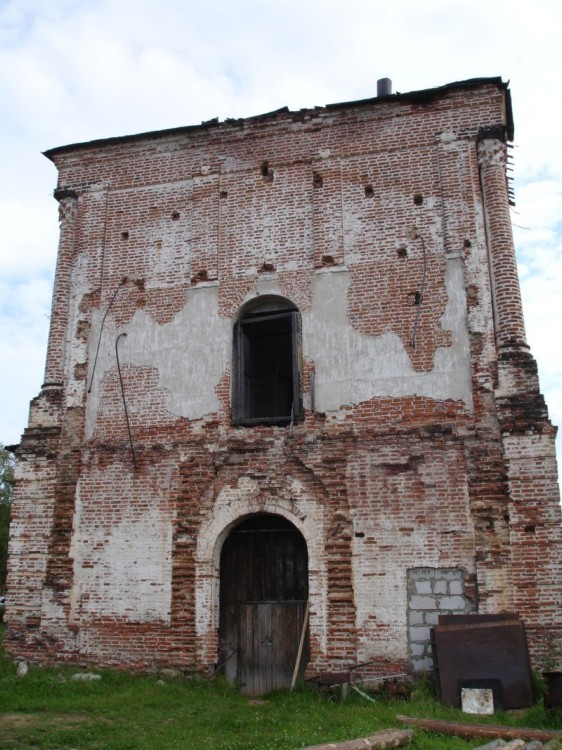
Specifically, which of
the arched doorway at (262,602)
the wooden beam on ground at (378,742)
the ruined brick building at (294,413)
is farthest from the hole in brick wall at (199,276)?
the wooden beam on ground at (378,742)

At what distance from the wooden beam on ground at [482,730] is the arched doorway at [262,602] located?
10.3 ft

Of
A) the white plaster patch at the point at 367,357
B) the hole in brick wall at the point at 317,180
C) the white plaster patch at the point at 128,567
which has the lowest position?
the white plaster patch at the point at 128,567

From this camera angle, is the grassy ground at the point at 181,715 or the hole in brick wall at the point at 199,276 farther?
the hole in brick wall at the point at 199,276

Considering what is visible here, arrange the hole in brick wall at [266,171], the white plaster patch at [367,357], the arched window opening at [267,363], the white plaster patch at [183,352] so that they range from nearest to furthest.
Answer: the white plaster patch at [367,357], the arched window opening at [267,363], the white plaster patch at [183,352], the hole in brick wall at [266,171]

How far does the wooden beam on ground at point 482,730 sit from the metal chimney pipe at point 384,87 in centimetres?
954

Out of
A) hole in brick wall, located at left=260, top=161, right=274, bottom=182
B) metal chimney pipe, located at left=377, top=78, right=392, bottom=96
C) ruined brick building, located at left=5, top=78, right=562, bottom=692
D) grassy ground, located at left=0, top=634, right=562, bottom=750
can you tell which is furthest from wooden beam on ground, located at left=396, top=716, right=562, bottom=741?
metal chimney pipe, located at left=377, top=78, right=392, bottom=96

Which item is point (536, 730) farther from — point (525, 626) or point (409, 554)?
point (409, 554)

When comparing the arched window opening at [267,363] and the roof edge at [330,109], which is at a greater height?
the roof edge at [330,109]

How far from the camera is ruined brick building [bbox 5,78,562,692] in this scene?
32.3ft

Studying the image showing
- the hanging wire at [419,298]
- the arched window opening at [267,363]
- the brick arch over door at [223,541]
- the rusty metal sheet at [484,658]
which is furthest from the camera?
the arched window opening at [267,363]

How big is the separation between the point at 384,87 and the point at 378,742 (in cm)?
1002

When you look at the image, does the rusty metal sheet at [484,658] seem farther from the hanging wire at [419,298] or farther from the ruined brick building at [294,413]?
the hanging wire at [419,298]

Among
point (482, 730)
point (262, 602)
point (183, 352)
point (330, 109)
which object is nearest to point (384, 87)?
point (330, 109)

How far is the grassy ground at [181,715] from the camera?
7133mm
